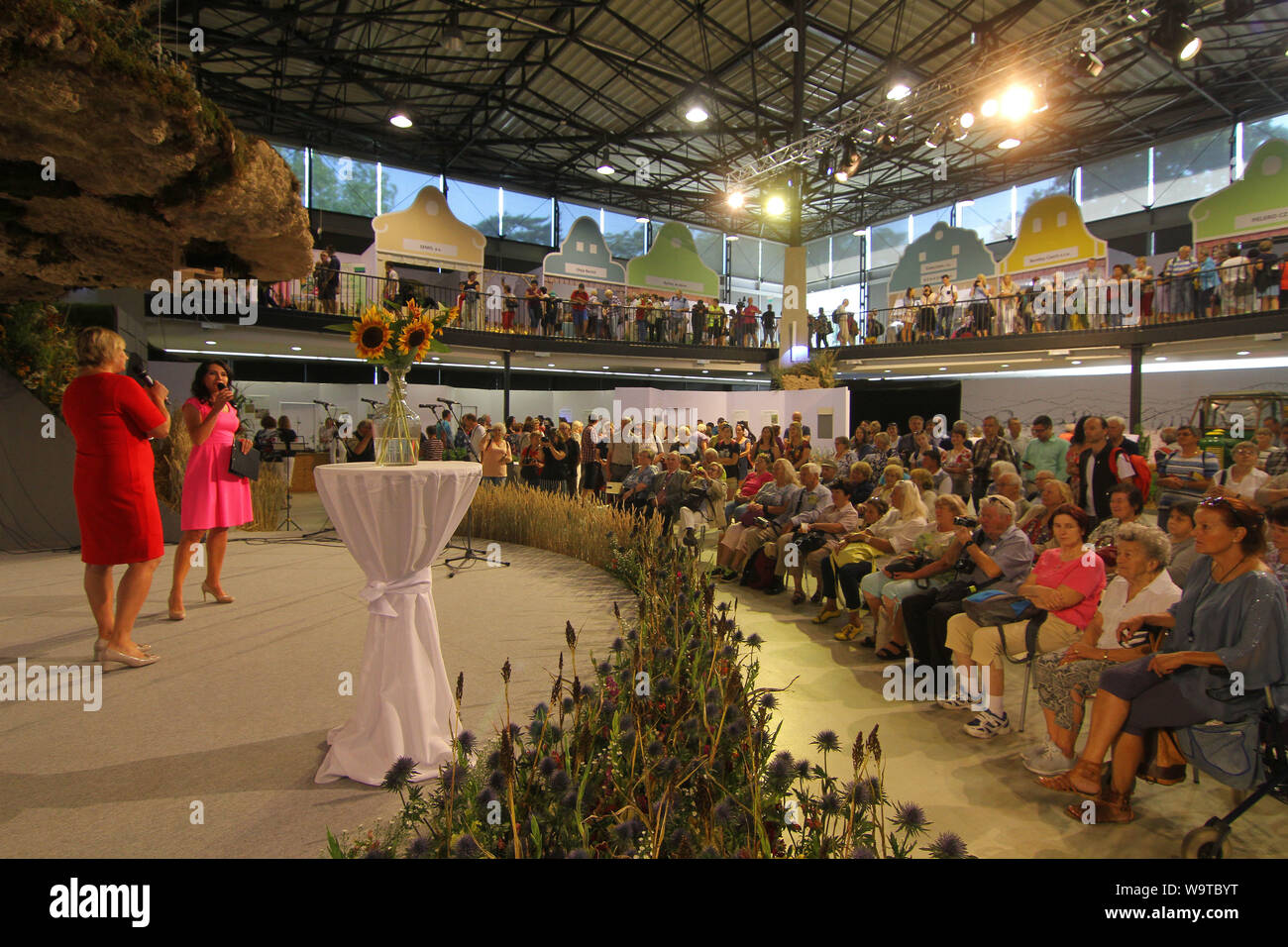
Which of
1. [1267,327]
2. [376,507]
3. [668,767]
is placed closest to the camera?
Answer: [668,767]

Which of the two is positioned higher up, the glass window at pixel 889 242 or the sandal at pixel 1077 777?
the glass window at pixel 889 242

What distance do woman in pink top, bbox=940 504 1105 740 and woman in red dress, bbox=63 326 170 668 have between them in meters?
4.06

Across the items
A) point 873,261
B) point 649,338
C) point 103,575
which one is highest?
point 873,261

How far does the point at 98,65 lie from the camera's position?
3029 mm

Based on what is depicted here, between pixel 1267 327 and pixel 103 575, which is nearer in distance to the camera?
pixel 103 575

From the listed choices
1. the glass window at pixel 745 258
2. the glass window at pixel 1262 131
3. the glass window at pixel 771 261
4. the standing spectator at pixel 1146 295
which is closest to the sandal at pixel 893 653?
the standing spectator at pixel 1146 295

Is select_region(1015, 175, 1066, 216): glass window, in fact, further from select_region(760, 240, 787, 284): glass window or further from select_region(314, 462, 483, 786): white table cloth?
select_region(314, 462, 483, 786): white table cloth

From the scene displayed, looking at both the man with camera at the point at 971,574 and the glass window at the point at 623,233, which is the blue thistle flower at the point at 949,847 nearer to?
the man with camera at the point at 971,574

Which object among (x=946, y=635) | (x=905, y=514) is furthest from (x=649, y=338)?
(x=946, y=635)

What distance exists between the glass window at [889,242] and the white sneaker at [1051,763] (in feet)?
89.1

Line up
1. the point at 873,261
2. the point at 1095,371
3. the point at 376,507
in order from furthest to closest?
the point at 873,261 → the point at 1095,371 → the point at 376,507

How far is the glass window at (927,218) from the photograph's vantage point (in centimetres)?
2542

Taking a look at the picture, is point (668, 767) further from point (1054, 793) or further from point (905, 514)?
point (905, 514)
